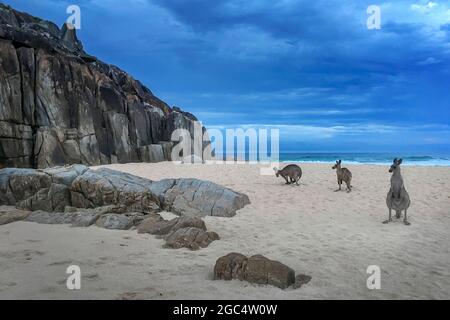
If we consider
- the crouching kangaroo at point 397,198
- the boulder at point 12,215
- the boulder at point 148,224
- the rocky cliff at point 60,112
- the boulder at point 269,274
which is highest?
the rocky cliff at point 60,112

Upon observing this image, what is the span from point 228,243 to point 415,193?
1027 centimetres

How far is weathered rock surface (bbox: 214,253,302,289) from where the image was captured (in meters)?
4.99

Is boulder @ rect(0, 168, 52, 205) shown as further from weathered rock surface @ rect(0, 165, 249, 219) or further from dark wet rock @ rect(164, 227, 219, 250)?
dark wet rock @ rect(164, 227, 219, 250)

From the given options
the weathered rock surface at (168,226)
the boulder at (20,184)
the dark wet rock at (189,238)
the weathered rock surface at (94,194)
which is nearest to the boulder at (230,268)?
the dark wet rock at (189,238)

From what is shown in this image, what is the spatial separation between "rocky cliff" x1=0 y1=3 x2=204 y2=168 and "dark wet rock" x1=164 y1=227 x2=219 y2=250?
1528cm

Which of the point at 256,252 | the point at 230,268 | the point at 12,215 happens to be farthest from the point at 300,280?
the point at 12,215

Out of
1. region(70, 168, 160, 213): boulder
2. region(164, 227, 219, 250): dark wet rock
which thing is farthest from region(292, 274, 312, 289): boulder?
region(70, 168, 160, 213): boulder

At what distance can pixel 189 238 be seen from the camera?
23.1 ft

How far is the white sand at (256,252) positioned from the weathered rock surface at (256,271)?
0.47 feet

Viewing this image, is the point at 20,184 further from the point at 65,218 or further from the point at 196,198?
the point at 196,198

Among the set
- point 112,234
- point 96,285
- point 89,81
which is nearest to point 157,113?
point 89,81

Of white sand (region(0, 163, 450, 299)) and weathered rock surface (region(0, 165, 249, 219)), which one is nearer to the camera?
white sand (region(0, 163, 450, 299))

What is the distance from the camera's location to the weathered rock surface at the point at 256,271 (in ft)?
16.4

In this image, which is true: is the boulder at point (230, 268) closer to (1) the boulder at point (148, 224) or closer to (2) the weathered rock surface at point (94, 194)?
(1) the boulder at point (148, 224)
